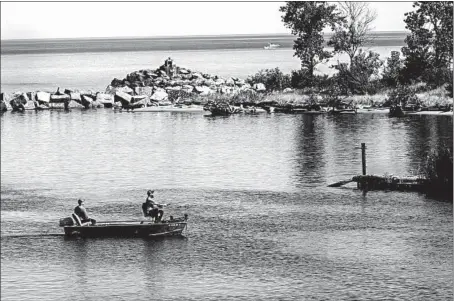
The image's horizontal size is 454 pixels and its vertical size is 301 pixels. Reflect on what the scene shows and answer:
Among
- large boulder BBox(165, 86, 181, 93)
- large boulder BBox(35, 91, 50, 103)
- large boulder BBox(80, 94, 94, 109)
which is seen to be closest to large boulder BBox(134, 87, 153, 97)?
large boulder BBox(165, 86, 181, 93)

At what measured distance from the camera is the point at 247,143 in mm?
89750

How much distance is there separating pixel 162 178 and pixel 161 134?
80.7ft

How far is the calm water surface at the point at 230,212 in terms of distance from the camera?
4219 cm

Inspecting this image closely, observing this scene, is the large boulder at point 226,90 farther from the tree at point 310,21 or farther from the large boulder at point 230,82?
the tree at point 310,21

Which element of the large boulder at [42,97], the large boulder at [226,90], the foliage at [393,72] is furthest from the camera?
the large boulder at [226,90]

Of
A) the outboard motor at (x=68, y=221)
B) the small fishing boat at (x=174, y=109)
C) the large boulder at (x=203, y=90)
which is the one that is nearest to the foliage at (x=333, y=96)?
the small fishing boat at (x=174, y=109)

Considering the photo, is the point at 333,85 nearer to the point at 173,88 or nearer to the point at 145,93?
the point at 173,88

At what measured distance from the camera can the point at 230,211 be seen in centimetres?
5834

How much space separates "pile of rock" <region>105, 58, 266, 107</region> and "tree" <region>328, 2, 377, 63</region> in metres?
13.5

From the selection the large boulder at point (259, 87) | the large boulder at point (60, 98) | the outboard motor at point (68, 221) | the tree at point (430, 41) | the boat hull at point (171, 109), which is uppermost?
the tree at point (430, 41)

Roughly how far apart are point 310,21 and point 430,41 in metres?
17.5

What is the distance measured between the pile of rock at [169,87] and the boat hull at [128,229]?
7278cm

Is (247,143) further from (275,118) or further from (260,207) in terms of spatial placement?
(260,207)

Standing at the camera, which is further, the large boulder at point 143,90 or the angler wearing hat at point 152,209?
the large boulder at point 143,90
